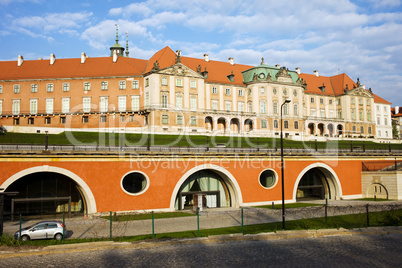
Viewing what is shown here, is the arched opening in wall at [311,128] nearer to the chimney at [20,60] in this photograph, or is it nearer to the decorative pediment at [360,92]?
the decorative pediment at [360,92]

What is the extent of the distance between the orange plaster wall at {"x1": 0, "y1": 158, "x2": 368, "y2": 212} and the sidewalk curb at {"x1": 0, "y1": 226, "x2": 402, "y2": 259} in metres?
14.4

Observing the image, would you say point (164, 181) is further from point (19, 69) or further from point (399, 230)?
point (19, 69)

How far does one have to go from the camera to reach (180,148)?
38406 mm

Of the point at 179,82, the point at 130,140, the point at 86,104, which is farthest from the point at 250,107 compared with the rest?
the point at 130,140

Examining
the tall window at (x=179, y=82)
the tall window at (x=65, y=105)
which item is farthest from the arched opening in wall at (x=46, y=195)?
the tall window at (x=65, y=105)

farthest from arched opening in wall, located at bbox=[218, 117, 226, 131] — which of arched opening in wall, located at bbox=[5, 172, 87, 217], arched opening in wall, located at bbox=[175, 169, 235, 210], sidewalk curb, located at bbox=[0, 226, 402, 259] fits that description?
sidewalk curb, located at bbox=[0, 226, 402, 259]

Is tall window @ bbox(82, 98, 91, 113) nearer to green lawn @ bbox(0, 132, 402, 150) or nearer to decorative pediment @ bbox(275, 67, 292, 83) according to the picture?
green lawn @ bbox(0, 132, 402, 150)

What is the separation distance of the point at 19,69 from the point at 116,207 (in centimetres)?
4972

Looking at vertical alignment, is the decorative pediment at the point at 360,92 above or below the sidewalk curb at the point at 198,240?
above

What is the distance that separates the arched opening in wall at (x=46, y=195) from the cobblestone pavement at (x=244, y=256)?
16.4 m

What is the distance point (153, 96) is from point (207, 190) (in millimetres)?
28487

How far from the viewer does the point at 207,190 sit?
→ 135ft

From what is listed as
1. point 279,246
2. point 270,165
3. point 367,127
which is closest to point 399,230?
point 279,246

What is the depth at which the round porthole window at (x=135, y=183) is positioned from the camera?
35500 millimetres
